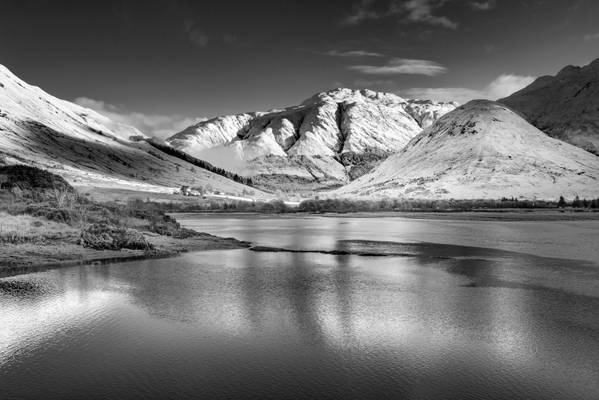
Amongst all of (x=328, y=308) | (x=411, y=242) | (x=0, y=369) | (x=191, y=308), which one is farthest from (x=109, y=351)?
(x=411, y=242)

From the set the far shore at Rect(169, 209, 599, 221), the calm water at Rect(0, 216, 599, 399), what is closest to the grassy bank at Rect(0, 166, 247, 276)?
the calm water at Rect(0, 216, 599, 399)

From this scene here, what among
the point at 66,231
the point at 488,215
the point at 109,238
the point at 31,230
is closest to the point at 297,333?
the point at 109,238

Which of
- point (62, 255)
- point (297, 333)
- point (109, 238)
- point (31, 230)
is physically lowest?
point (297, 333)

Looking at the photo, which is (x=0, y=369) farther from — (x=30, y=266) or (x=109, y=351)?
(x=30, y=266)

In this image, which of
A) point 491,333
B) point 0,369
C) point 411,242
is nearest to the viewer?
point 0,369

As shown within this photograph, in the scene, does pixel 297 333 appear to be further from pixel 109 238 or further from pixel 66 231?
pixel 66 231

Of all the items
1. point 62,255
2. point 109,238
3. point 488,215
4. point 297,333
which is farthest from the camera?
point 488,215

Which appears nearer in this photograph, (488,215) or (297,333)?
(297,333)

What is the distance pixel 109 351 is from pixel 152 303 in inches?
324

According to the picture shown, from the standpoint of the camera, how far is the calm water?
659 inches

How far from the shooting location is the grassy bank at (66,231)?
4134 centimetres

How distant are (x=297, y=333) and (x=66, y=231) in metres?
34.7

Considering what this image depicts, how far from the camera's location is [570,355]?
64.1 ft

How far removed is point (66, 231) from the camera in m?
48.5
